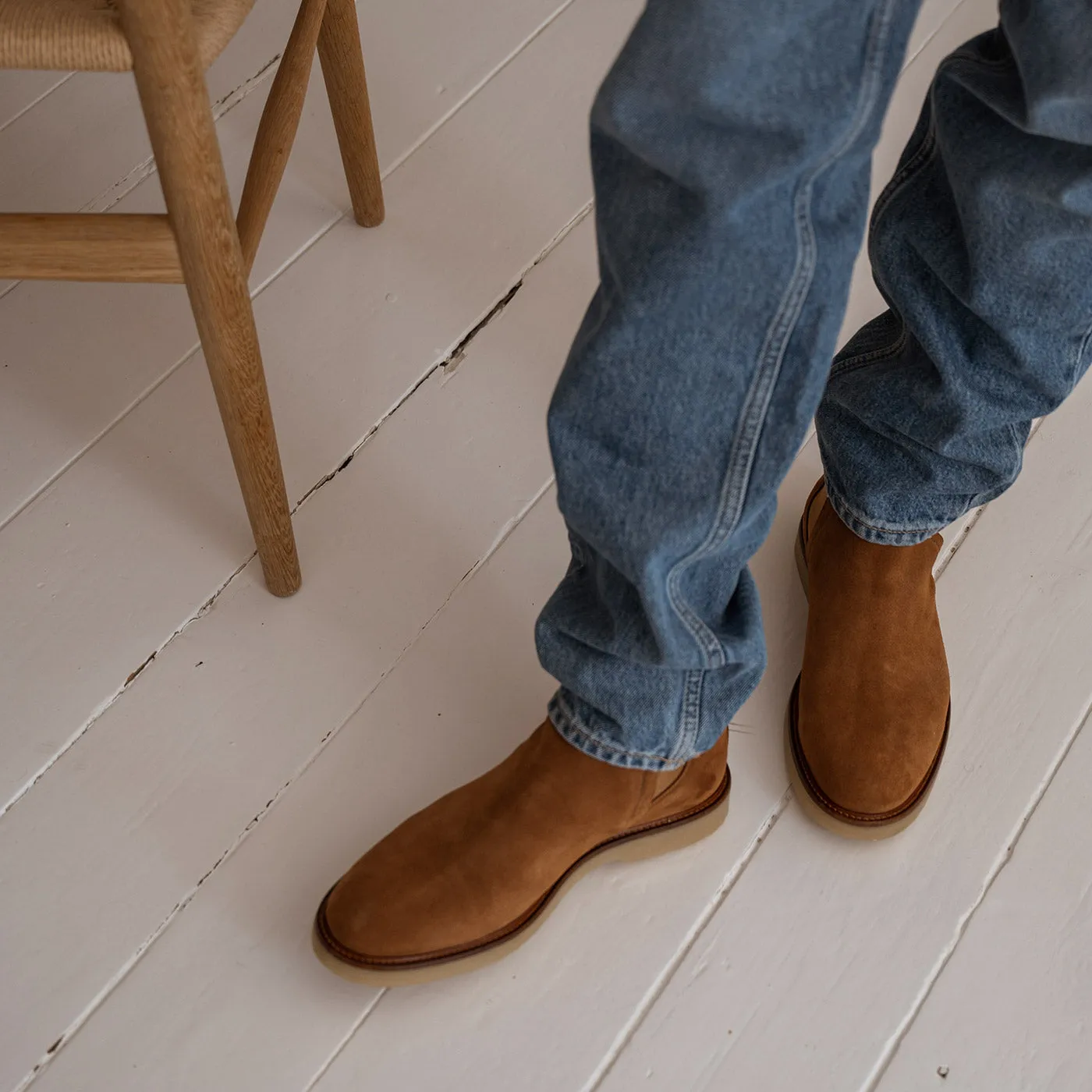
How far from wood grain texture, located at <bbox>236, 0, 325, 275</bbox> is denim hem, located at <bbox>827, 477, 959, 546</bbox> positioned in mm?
479

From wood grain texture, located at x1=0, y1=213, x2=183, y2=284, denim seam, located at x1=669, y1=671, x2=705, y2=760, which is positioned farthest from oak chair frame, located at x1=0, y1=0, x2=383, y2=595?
denim seam, located at x1=669, y1=671, x2=705, y2=760

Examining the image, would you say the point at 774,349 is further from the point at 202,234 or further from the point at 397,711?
the point at 397,711

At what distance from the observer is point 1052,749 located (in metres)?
0.92

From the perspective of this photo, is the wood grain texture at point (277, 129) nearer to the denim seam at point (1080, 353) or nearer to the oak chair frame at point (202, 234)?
the oak chair frame at point (202, 234)

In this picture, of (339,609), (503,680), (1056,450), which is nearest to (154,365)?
(339,609)

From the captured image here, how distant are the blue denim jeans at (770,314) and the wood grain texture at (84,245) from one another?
0.30 meters

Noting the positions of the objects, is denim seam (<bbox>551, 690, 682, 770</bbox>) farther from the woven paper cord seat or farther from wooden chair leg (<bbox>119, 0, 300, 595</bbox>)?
the woven paper cord seat

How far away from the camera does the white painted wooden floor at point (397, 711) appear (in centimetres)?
79

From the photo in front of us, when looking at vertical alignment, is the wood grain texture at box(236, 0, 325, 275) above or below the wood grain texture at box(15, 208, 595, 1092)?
above

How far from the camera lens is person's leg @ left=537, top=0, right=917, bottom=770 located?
0.45 metres

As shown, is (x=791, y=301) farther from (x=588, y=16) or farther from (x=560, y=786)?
(x=588, y=16)

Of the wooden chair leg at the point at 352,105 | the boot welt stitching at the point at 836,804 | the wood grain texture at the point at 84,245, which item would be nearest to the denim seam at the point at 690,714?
the boot welt stitching at the point at 836,804

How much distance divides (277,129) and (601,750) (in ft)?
1.71

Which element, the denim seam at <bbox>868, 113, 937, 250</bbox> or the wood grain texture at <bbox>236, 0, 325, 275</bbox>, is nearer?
the denim seam at <bbox>868, 113, 937, 250</bbox>
